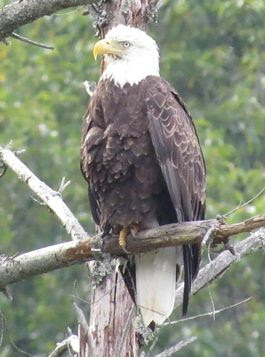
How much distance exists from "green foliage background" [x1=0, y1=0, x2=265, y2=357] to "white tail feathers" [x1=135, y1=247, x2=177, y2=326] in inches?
169

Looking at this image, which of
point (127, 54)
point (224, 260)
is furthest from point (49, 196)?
point (224, 260)

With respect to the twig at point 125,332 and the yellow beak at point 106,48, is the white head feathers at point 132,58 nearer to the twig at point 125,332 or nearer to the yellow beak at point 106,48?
the yellow beak at point 106,48

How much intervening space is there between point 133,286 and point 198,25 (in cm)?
863

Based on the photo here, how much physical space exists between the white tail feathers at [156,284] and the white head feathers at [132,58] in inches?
32.6

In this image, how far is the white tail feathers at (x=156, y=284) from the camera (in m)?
5.95

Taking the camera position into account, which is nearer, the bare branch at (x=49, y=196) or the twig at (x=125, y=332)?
the twig at (x=125, y=332)

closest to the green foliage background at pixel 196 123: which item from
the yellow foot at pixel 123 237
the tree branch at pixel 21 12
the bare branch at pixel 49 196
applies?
the bare branch at pixel 49 196

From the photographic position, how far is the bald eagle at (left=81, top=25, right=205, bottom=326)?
18.7ft

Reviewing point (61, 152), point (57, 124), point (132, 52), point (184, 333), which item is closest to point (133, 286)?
point (132, 52)

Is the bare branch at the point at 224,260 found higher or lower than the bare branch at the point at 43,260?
lower

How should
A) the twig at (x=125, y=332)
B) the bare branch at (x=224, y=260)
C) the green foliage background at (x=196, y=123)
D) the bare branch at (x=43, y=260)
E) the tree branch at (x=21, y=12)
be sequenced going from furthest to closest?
the green foliage background at (x=196, y=123), the bare branch at (x=224, y=260), the twig at (x=125, y=332), the bare branch at (x=43, y=260), the tree branch at (x=21, y=12)

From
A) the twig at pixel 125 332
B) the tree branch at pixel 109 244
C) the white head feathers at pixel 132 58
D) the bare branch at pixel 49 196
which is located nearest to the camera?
the tree branch at pixel 109 244

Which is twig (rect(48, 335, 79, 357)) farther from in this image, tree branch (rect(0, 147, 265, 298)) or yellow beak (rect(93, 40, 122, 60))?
yellow beak (rect(93, 40, 122, 60))

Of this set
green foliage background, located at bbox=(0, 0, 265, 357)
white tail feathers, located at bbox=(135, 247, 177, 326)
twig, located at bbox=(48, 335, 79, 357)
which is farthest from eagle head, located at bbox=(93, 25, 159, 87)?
green foliage background, located at bbox=(0, 0, 265, 357)
